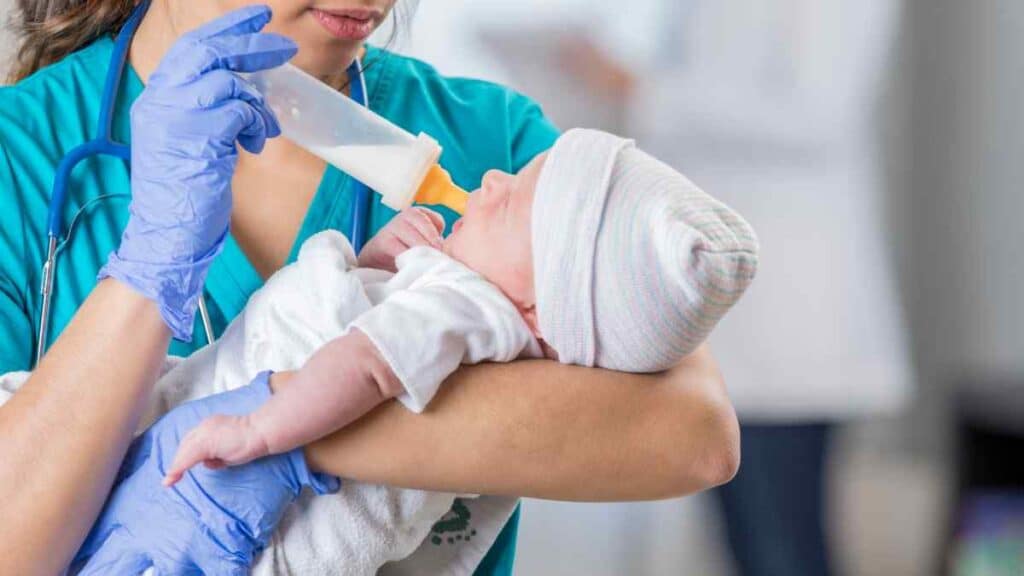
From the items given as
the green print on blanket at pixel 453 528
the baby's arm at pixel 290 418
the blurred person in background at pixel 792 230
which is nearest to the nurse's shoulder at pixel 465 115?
the green print on blanket at pixel 453 528

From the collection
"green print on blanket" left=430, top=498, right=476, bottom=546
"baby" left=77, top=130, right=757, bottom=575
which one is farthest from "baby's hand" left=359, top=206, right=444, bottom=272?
"green print on blanket" left=430, top=498, right=476, bottom=546

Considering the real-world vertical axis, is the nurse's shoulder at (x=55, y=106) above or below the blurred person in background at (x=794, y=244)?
above

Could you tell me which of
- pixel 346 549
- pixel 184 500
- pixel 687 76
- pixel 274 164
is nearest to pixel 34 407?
pixel 184 500

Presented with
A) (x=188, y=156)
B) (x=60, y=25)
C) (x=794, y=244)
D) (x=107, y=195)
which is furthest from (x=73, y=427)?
(x=794, y=244)

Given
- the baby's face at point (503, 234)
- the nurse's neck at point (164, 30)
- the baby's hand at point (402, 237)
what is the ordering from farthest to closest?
the nurse's neck at point (164, 30) < the baby's hand at point (402, 237) < the baby's face at point (503, 234)

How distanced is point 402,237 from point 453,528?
11.9 inches

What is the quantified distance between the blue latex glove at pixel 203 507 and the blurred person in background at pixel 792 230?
1.59 meters

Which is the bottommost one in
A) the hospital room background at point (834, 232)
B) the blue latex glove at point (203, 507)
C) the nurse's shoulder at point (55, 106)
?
the hospital room background at point (834, 232)

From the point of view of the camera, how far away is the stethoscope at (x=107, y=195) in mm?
1275

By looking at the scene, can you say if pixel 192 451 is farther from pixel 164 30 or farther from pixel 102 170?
pixel 164 30

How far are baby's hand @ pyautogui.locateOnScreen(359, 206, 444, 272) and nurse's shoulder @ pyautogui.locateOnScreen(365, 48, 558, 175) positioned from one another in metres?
0.23

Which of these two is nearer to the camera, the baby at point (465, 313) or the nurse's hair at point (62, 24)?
the baby at point (465, 313)

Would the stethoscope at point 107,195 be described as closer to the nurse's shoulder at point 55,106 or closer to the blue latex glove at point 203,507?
the nurse's shoulder at point 55,106

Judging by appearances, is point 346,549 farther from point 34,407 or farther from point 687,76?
point 687,76
